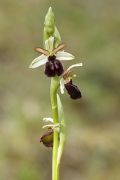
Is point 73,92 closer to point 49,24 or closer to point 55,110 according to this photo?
point 55,110

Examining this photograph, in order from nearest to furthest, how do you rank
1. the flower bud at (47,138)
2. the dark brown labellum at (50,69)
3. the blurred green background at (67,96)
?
the dark brown labellum at (50,69), the flower bud at (47,138), the blurred green background at (67,96)

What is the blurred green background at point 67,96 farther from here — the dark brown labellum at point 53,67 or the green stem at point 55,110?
the dark brown labellum at point 53,67

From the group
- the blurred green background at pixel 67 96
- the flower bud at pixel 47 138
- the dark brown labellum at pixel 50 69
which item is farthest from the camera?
the blurred green background at pixel 67 96

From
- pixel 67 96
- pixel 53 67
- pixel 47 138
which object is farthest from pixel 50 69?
pixel 67 96

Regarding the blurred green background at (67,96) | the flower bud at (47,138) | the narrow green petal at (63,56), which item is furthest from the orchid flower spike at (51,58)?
the blurred green background at (67,96)

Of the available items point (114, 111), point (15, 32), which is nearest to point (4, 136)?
point (114, 111)

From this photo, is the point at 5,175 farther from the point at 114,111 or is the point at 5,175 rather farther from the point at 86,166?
the point at 114,111
